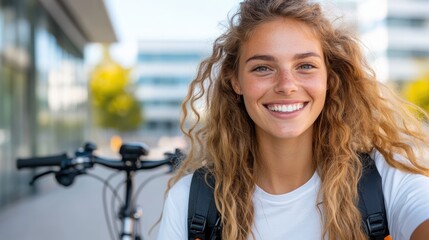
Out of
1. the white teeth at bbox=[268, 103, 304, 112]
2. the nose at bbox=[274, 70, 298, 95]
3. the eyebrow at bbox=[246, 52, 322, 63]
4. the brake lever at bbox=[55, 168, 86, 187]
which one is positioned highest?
the eyebrow at bbox=[246, 52, 322, 63]

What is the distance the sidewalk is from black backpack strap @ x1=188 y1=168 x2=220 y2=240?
4441mm

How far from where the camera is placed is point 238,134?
2.52 m

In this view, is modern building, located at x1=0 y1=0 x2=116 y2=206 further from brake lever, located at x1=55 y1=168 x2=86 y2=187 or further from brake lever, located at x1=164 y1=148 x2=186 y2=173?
brake lever, located at x1=164 y1=148 x2=186 y2=173

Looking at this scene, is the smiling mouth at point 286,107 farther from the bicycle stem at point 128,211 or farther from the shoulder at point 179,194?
the bicycle stem at point 128,211

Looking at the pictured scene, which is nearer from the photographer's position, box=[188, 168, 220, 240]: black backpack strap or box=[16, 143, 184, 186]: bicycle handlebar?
box=[188, 168, 220, 240]: black backpack strap

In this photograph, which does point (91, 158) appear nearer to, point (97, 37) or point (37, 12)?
point (37, 12)

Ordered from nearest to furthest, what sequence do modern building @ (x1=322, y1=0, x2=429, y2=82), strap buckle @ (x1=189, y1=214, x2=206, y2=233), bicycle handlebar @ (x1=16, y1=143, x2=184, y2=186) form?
strap buckle @ (x1=189, y1=214, x2=206, y2=233) < bicycle handlebar @ (x1=16, y1=143, x2=184, y2=186) < modern building @ (x1=322, y1=0, x2=429, y2=82)

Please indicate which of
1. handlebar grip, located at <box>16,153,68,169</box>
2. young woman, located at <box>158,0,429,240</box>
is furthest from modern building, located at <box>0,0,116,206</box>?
young woman, located at <box>158,0,429,240</box>

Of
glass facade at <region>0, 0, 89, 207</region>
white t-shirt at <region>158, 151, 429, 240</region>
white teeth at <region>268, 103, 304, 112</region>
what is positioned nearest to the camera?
white t-shirt at <region>158, 151, 429, 240</region>

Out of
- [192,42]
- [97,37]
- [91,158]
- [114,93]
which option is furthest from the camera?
[192,42]

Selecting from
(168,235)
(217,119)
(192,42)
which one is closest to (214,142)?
(217,119)

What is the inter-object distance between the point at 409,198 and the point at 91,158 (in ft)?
5.73

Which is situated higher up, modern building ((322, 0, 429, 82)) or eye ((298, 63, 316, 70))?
modern building ((322, 0, 429, 82))

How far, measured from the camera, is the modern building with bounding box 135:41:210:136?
79.2 meters
